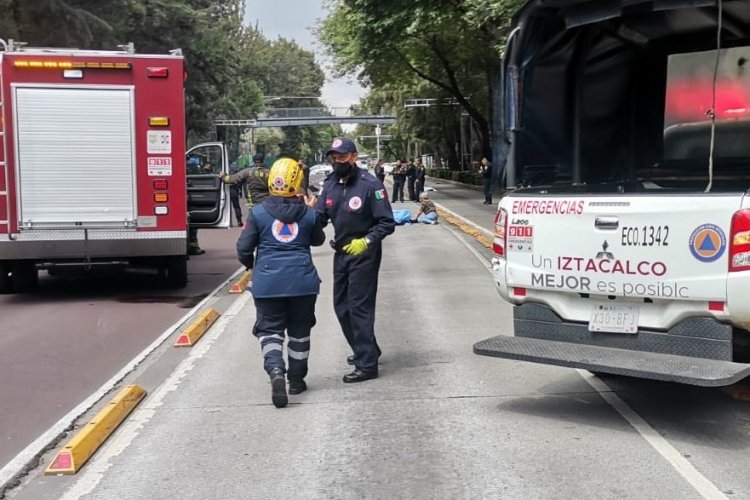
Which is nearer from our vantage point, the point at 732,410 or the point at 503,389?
A: the point at 732,410

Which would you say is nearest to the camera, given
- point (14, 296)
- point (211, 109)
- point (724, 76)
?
point (724, 76)

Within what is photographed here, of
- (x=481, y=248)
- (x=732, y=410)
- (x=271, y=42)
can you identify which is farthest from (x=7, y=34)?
(x=271, y=42)

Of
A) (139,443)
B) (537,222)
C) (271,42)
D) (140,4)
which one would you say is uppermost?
(271,42)

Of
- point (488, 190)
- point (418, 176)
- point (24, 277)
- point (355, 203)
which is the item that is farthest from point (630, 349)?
point (418, 176)

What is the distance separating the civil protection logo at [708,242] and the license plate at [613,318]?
585 mm

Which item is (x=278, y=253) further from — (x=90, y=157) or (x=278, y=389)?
(x=90, y=157)

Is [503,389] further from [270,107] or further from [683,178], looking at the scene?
[270,107]

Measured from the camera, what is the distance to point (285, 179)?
20.6ft

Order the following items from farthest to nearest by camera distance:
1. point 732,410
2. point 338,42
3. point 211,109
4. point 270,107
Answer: point 270,107, point 211,109, point 338,42, point 732,410

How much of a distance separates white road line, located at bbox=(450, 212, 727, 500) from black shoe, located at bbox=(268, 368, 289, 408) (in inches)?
91.7

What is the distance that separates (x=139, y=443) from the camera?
5.52 m

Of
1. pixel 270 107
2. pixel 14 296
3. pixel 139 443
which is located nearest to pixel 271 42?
pixel 270 107

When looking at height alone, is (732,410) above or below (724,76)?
below

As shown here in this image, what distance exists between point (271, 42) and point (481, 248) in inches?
3707
